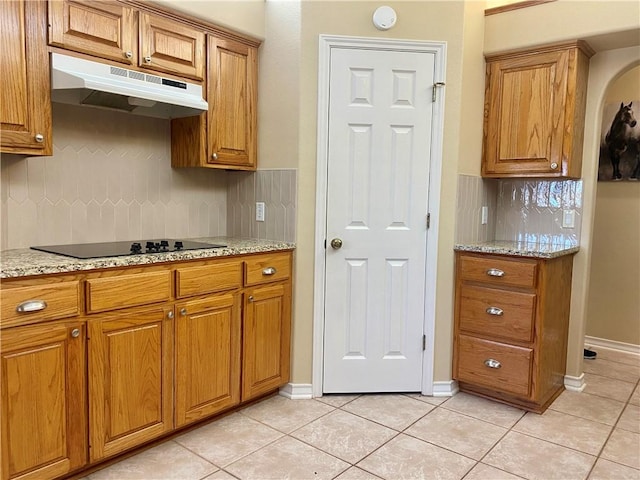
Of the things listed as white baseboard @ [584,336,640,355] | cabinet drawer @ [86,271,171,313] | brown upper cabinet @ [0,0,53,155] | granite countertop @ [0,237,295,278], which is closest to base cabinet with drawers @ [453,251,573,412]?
white baseboard @ [584,336,640,355]

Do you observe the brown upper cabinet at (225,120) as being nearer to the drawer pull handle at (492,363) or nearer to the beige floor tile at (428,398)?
the beige floor tile at (428,398)

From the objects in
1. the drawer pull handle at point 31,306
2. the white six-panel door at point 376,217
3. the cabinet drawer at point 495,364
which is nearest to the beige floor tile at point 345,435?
the white six-panel door at point 376,217

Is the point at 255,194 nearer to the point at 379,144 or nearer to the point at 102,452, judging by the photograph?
the point at 379,144

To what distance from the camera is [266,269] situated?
2.63m

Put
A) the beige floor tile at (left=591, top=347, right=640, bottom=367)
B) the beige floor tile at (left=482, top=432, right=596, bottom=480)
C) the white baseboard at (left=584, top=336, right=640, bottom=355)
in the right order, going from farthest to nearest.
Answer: the white baseboard at (left=584, top=336, right=640, bottom=355), the beige floor tile at (left=591, top=347, right=640, bottom=367), the beige floor tile at (left=482, top=432, right=596, bottom=480)

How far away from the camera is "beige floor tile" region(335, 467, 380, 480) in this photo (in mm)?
2012

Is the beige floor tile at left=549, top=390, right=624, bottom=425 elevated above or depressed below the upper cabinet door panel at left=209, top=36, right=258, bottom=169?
below

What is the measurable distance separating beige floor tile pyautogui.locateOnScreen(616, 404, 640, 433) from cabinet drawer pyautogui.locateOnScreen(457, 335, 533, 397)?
51 centimetres

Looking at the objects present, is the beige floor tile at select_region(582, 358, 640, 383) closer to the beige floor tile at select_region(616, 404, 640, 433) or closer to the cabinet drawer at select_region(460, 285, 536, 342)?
the beige floor tile at select_region(616, 404, 640, 433)

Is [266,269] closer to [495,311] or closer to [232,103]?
[232,103]

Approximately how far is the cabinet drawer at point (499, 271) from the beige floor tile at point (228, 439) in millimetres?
1435

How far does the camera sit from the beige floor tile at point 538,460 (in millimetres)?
2082

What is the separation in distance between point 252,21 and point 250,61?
0.72 feet

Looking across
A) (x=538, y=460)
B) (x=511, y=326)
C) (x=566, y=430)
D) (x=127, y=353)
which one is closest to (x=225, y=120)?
(x=127, y=353)
